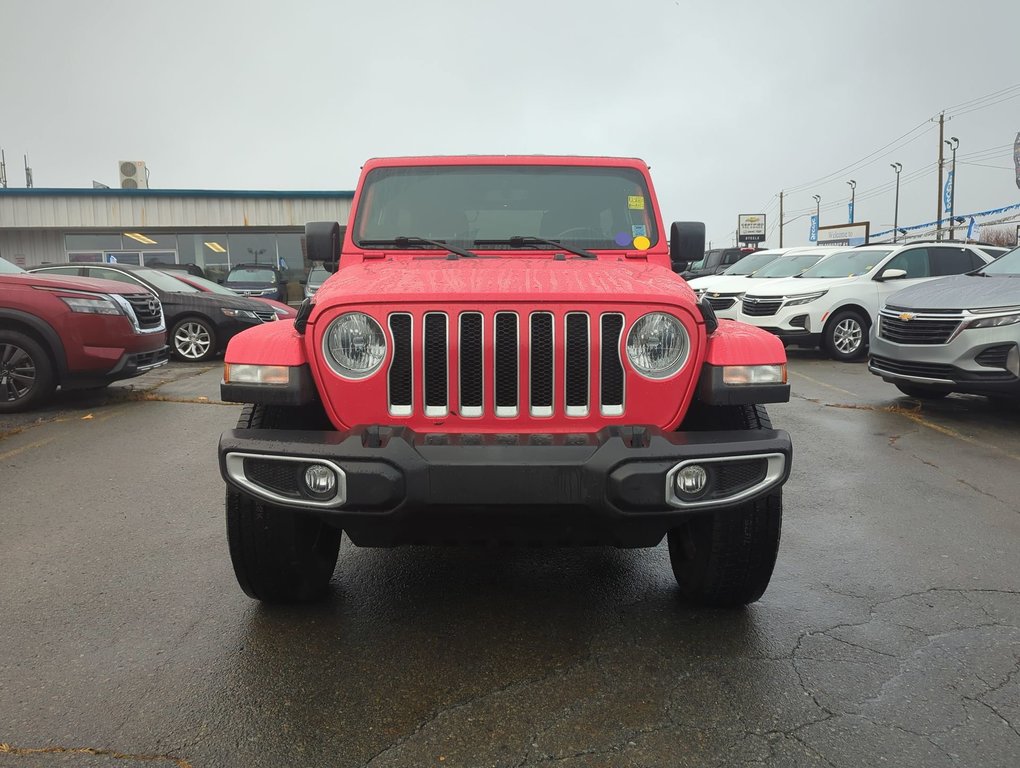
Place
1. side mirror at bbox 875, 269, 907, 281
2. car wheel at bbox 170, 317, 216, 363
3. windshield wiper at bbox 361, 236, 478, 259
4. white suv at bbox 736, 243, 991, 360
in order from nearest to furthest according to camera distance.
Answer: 1. windshield wiper at bbox 361, 236, 478, 259
2. side mirror at bbox 875, 269, 907, 281
3. car wheel at bbox 170, 317, 216, 363
4. white suv at bbox 736, 243, 991, 360

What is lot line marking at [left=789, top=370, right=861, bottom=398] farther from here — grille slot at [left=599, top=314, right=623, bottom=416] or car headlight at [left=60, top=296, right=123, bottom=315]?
car headlight at [left=60, top=296, right=123, bottom=315]

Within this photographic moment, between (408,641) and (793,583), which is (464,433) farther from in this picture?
(793,583)

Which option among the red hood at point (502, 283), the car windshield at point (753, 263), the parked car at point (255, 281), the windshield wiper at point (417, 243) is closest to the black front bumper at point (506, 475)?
the red hood at point (502, 283)

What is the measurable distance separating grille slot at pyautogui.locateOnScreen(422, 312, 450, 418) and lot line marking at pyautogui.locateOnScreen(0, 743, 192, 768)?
1291 millimetres

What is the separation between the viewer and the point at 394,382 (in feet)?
8.75

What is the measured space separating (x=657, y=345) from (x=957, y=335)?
17.7 feet

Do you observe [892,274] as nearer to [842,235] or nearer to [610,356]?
[610,356]

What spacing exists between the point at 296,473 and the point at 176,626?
1028 mm

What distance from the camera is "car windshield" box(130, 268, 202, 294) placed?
37.4 ft

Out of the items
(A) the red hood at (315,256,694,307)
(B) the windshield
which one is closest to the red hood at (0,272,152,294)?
(B) the windshield

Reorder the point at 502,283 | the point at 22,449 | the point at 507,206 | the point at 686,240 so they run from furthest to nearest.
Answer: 1. the point at 22,449
2. the point at 686,240
3. the point at 507,206
4. the point at 502,283

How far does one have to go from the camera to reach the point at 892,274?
1129 cm

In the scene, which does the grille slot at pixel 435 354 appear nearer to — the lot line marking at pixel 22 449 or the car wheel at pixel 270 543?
the car wheel at pixel 270 543

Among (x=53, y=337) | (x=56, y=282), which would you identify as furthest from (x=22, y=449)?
(x=56, y=282)
